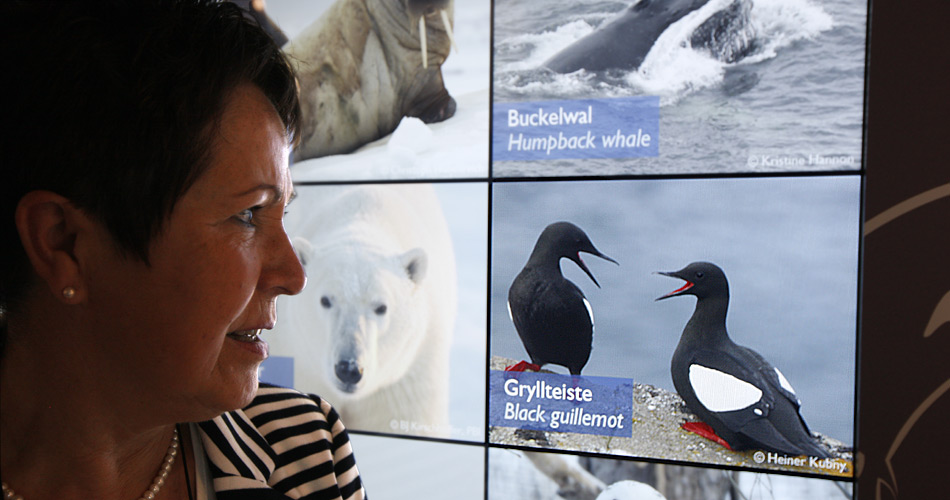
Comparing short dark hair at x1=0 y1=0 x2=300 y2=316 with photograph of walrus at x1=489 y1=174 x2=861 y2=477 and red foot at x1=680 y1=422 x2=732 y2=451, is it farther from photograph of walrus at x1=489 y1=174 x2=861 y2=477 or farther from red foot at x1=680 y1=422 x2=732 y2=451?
red foot at x1=680 y1=422 x2=732 y2=451

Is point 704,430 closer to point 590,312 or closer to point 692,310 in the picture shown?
point 692,310

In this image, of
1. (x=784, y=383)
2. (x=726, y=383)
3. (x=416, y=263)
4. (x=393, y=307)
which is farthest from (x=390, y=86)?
(x=784, y=383)

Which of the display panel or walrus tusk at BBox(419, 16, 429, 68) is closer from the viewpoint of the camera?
the display panel

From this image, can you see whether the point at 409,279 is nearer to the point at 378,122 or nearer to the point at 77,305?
the point at 378,122

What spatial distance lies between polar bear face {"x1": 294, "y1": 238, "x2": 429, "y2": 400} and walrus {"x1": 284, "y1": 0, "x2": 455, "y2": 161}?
38 centimetres

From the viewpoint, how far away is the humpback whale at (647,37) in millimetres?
1645

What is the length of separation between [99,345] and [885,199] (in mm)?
1635

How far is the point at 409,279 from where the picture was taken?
198 cm

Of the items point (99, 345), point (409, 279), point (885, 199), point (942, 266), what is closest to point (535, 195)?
point (409, 279)

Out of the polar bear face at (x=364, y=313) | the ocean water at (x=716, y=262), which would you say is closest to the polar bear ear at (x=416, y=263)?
the polar bear face at (x=364, y=313)

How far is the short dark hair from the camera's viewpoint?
1.91ft

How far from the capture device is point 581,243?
1785mm

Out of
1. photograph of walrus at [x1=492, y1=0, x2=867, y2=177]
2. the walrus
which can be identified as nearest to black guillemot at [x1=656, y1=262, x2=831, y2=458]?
photograph of walrus at [x1=492, y1=0, x2=867, y2=177]

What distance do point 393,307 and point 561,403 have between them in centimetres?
59
